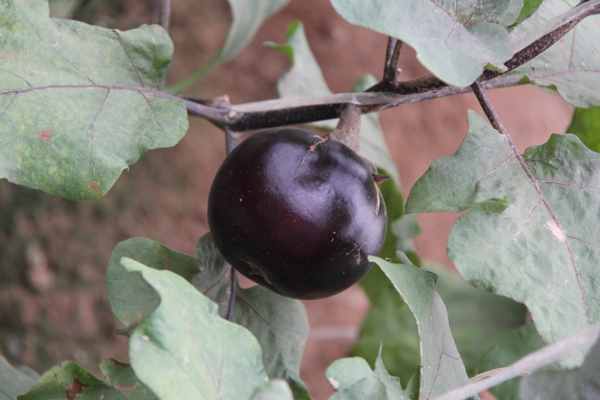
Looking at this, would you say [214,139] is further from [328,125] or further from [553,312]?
[553,312]

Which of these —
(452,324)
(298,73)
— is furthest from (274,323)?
(452,324)

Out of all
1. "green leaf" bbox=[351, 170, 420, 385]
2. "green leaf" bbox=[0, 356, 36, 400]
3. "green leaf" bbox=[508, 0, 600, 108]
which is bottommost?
"green leaf" bbox=[351, 170, 420, 385]

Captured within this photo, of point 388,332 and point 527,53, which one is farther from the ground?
point 527,53

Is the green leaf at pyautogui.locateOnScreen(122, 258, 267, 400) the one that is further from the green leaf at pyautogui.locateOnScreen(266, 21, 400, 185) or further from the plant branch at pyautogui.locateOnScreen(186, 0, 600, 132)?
the green leaf at pyautogui.locateOnScreen(266, 21, 400, 185)

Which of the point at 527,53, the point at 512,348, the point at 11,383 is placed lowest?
the point at 512,348

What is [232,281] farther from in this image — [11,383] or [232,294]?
[11,383]

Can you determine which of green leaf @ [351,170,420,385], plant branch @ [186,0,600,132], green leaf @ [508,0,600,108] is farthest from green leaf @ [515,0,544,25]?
green leaf @ [351,170,420,385]

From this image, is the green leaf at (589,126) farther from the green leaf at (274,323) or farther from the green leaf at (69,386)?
the green leaf at (69,386)

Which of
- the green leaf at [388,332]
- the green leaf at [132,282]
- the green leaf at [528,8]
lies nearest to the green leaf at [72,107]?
the green leaf at [132,282]
